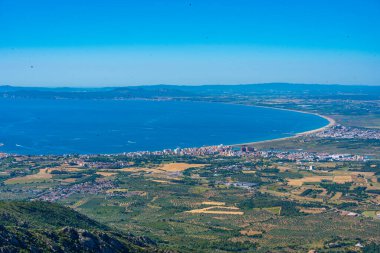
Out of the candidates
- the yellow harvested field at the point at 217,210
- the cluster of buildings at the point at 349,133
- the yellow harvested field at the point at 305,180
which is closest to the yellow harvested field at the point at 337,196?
the yellow harvested field at the point at 305,180

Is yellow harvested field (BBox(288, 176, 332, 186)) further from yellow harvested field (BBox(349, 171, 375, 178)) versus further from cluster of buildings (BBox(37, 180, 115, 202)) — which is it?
cluster of buildings (BBox(37, 180, 115, 202))

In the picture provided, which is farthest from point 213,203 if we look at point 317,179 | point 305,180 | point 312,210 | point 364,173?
point 364,173

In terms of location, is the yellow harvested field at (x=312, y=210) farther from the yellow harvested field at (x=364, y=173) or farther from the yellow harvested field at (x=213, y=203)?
the yellow harvested field at (x=364, y=173)

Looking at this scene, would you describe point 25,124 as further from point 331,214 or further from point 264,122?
point 331,214

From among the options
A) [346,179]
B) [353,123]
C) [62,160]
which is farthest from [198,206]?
[353,123]

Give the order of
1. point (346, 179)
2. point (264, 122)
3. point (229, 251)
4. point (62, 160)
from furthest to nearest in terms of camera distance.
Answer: point (264, 122) < point (62, 160) < point (346, 179) < point (229, 251)

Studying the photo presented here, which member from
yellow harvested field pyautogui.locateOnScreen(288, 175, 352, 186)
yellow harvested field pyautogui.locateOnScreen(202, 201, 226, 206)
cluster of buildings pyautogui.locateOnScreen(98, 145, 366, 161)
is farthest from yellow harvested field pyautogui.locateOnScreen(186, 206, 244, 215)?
cluster of buildings pyautogui.locateOnScreen(98, 145, 366, 161)

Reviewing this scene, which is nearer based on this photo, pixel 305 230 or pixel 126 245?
pixel 126 245
